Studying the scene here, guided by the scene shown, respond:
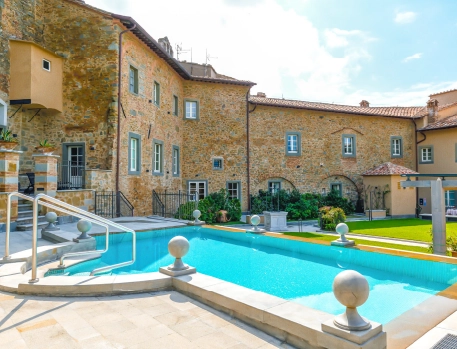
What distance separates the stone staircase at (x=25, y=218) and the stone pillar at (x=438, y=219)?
989cm

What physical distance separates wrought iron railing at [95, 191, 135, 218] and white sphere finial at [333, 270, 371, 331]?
10081 mm

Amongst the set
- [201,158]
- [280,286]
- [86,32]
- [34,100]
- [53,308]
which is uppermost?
[86,32]

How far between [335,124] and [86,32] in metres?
14.8

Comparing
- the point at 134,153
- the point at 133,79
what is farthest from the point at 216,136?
the point at 133,79

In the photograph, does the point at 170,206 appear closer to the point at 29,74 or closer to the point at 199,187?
the point at 199,187

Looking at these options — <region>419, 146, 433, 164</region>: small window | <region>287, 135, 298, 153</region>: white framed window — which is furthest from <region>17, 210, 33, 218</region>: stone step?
<region>419, 146, 433, 164</region>: small window

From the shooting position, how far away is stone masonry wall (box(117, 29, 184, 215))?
1243 cm

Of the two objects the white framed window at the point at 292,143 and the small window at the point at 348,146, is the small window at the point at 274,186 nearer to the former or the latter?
the white framed window at the point at 292,143

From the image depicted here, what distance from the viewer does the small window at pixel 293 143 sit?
19.2 meters

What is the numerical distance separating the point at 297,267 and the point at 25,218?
732cm

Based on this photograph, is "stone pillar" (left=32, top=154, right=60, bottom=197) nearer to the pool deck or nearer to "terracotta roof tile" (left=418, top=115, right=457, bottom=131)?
the pool deck

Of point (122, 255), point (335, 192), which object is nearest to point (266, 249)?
point (122, 255)

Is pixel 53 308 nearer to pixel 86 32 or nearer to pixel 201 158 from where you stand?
pixel 86 32

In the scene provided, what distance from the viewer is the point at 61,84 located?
12.4 metres
